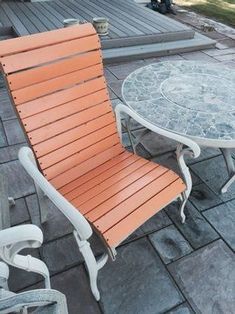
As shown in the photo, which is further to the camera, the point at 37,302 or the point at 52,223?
the point at 52,223

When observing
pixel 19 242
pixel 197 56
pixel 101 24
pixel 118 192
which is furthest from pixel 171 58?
pixel 19 242

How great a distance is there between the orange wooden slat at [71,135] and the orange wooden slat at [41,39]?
0.54 meters

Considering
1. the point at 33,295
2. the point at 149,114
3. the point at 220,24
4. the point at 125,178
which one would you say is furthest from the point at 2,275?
the point at 220,24

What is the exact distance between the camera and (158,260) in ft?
6.07

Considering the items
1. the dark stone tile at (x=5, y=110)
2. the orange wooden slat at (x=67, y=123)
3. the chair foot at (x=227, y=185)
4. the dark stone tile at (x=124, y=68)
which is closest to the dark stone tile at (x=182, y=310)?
the chair foot at (x=227, y=185)

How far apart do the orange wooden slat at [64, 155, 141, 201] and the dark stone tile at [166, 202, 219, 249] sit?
1.74ft

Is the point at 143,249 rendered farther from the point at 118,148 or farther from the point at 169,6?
the point at 169,6

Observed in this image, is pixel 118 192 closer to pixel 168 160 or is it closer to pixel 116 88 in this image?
pixel 168 160

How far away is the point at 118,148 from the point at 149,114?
34cm

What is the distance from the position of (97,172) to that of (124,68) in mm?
2703

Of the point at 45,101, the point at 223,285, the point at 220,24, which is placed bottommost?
the point at 223,285

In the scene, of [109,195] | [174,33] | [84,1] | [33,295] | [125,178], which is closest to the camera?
[33,295]

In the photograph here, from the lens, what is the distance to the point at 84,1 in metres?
5.80

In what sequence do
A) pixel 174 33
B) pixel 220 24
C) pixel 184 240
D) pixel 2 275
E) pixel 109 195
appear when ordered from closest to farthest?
pixel 2 275
pixel 109 195
pixel 184 240
pixel 174 33
pixel 220 24
